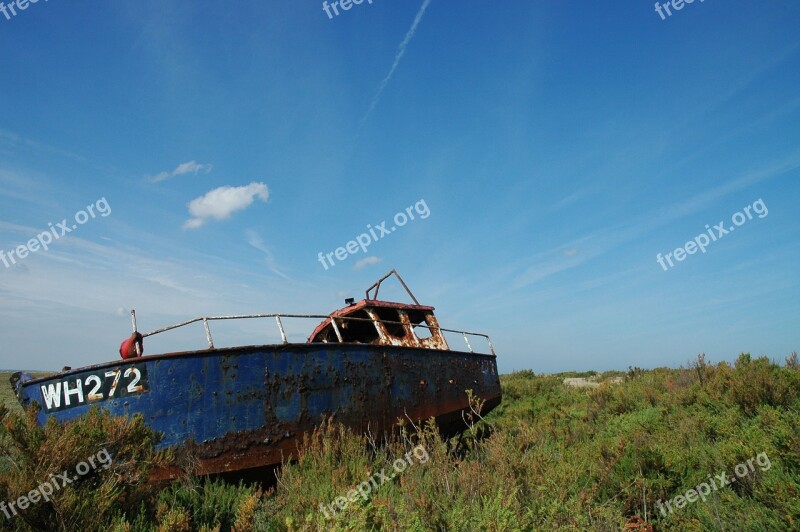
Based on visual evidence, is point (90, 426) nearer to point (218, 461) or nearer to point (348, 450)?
point (218, 461)

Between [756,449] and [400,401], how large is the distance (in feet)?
15.6

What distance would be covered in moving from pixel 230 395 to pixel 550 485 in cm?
415

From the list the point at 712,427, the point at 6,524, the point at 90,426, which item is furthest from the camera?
the point at 712,427

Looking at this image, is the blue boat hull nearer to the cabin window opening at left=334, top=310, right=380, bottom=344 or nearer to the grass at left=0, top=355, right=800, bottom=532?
the grass at left=0, top=355, right=800, bottom=532

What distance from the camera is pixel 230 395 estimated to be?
230 inches

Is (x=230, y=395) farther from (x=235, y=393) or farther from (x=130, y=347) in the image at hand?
(x=130, y=347)

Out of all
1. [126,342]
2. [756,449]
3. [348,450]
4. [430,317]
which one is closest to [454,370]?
[430,317]

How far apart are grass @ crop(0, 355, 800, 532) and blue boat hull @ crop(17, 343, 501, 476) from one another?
1.30ft

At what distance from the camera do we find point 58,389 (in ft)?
19.3

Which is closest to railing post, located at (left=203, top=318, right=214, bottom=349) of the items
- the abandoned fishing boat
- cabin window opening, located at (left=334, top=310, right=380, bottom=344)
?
the abandoned fishing boat

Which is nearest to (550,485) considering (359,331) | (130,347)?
(130,347)

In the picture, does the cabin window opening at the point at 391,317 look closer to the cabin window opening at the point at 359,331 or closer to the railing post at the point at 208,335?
the cabin window opening at the point at 359,331

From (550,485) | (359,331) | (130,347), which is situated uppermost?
(130,347)

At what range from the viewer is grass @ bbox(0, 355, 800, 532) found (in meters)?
3.60
